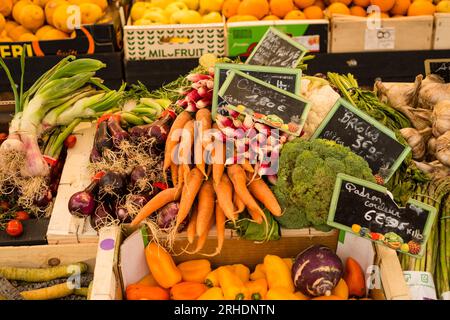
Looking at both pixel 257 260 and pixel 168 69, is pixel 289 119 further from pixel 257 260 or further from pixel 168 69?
pixel 168 69

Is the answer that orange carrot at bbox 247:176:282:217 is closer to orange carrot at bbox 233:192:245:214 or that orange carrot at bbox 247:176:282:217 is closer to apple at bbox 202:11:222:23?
orange carrot at bbox 233:192:245:214

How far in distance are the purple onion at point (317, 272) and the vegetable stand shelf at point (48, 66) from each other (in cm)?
Answer: 256

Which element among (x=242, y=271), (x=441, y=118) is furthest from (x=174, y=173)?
(x=441, y=118)

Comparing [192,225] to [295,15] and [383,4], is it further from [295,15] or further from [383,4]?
[383,4]

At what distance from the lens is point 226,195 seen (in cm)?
205

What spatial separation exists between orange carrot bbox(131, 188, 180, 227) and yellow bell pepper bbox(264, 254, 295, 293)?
45cm

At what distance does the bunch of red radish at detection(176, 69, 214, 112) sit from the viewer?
7.56 ft

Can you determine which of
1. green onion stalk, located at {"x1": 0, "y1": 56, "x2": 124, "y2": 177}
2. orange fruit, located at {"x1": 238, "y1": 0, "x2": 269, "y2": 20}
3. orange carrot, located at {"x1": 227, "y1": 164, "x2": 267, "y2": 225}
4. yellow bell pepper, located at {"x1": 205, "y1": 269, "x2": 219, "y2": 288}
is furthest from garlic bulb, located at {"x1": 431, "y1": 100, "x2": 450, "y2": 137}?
orange fruit, located at {"x1": 238, "y1": 0, "x2": 269, "y2": 20}

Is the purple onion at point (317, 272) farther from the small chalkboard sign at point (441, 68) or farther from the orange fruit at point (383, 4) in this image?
the orange fruit at point (383, 4)

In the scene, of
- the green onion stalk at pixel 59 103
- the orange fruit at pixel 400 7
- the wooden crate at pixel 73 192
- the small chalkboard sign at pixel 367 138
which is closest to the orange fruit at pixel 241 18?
the orange fruit at pixel 400 7

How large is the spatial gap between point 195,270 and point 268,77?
2.87 feet

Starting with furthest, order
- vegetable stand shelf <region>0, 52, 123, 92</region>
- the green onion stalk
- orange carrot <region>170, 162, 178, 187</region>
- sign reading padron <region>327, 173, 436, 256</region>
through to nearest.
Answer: vegetable stand shelf <region>0, 52, 123, 92</region> → the green onion stalk → orange carrot <region>170, 162, 178, 187</region> → sign reading padron <region>327, 173, 436, 256</region>
